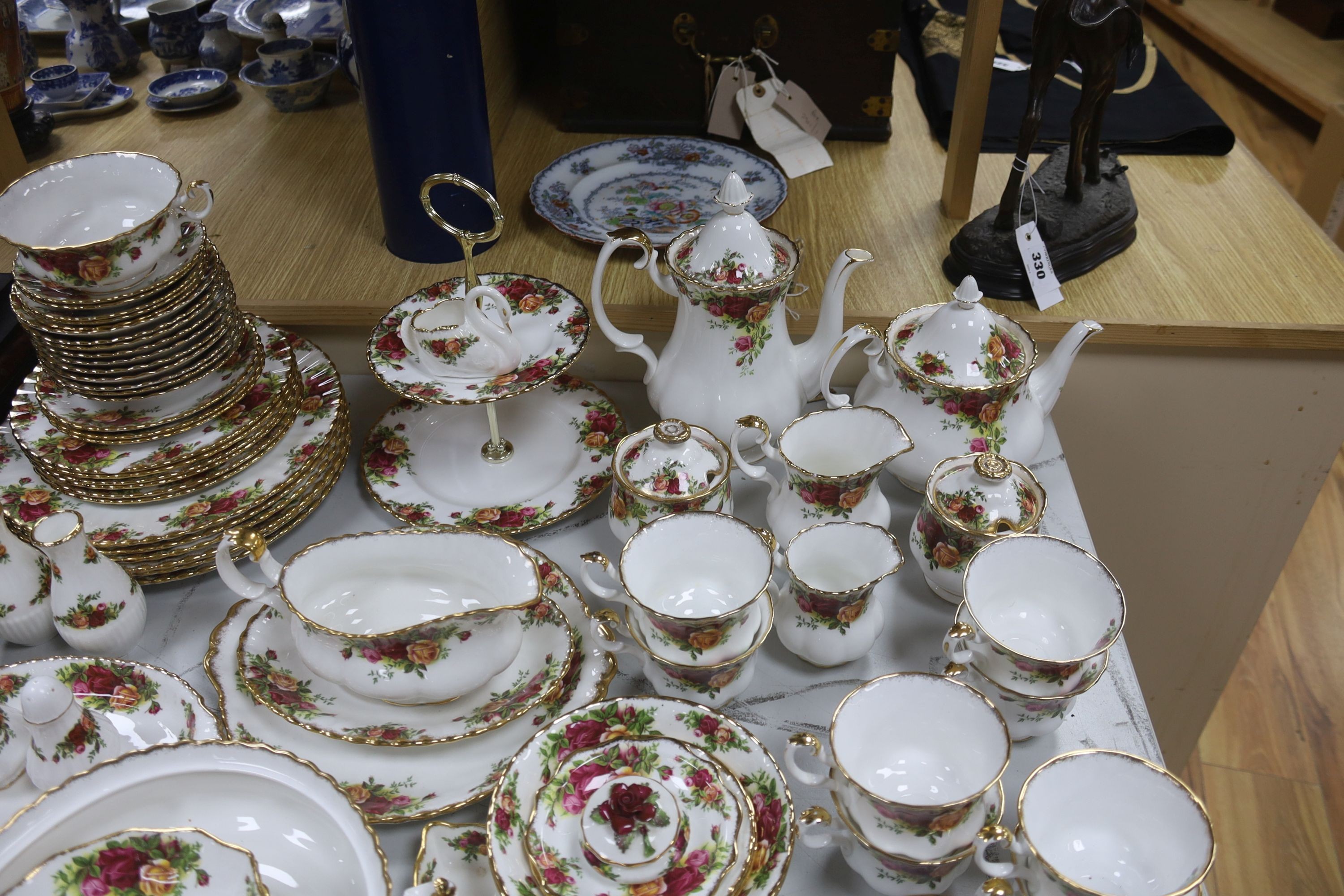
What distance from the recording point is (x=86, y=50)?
1557 millimetres

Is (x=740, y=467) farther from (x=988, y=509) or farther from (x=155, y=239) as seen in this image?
(x=155, y=239)

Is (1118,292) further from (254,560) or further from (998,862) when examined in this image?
(254,560)

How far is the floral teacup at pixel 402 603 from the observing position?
0.71m

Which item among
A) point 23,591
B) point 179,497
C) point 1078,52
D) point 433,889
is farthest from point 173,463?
point 1078,52

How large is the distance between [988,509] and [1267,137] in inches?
89.0

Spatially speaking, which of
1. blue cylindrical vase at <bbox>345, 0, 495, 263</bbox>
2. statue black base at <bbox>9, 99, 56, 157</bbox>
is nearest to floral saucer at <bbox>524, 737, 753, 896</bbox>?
blue cylindrical vase at <bbox>345, 0, 495, 263</bbox>

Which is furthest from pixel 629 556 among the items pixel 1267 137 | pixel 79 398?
pixel 1267 137

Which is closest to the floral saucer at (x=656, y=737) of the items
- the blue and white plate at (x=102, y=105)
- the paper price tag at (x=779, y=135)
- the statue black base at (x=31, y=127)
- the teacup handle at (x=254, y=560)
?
the teacup handle at (x=254, y=560)

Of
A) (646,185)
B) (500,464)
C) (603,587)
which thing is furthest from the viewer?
(646,185)

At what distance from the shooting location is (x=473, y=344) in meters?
0.91

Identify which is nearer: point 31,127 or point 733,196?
point 733,196

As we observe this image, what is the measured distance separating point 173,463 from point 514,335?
322 mm

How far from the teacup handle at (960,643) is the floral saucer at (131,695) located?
0.56 m

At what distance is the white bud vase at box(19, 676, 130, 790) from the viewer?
2.16 ft
